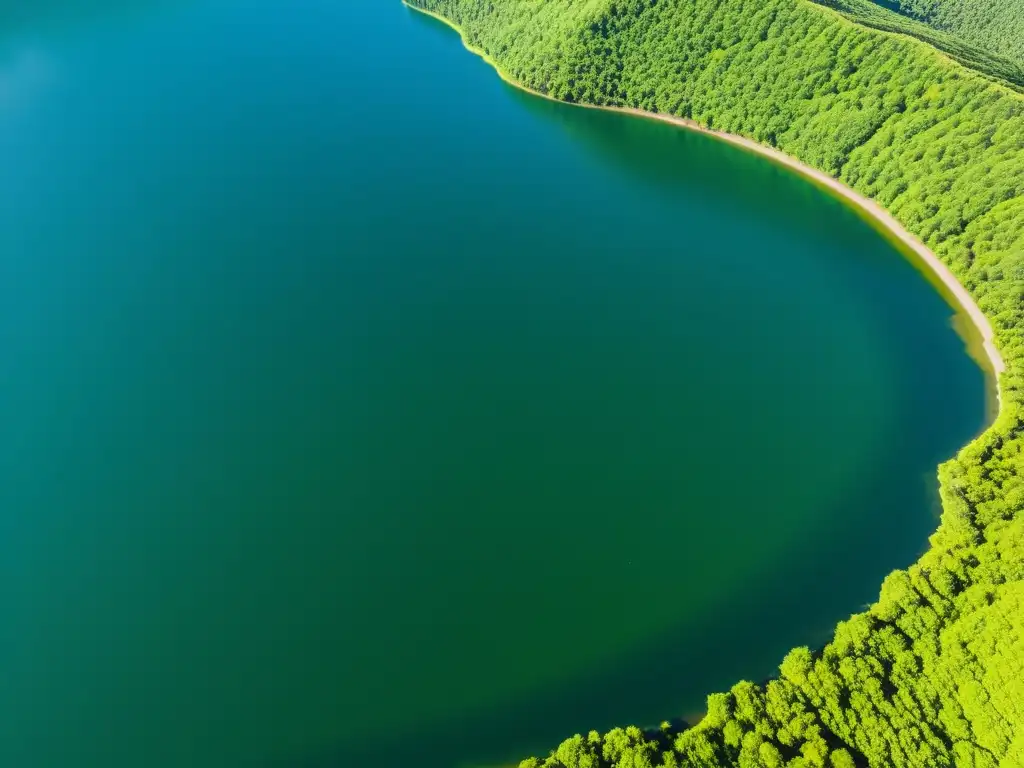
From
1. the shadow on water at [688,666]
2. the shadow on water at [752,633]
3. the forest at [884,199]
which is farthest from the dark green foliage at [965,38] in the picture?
the shadow on water at [688,666]

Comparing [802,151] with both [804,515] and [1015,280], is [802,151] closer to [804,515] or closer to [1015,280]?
[1015,280]

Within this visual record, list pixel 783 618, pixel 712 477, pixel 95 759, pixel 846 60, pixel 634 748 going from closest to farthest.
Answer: pixel 634 748 < pixel 95 759 < pixel 783 618 < pixel 712 477 < pixel 846 60

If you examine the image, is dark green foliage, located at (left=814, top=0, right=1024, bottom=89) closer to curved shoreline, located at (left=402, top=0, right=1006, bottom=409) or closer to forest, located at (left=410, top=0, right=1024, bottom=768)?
forest, located at (left=410, top=0, right=1024, bottom=768)

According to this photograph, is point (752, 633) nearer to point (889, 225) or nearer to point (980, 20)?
point (889, 225)

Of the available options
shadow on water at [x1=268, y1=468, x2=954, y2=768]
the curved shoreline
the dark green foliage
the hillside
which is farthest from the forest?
shadow on water at [x1=268, y1=468, x2=954, y2=768]

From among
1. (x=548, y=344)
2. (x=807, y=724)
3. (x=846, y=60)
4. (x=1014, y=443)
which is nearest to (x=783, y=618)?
(x=807, y=724)

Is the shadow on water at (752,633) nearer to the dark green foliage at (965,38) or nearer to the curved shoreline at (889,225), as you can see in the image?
the curved shoreline at (889,225)

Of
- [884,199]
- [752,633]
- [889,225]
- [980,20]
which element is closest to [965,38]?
[980,20]
